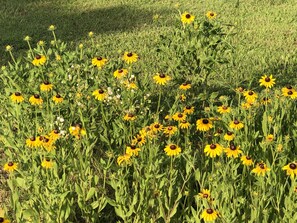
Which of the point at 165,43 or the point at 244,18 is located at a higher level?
the point at 165,43

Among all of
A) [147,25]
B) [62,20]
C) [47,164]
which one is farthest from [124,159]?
[62,20]

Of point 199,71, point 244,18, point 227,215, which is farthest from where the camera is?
point 244,18

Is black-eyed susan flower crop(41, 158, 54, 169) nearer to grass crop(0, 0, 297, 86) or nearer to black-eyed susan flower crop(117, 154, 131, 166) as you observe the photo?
black-eyed susan flower crop(117, 154, 131, 166)

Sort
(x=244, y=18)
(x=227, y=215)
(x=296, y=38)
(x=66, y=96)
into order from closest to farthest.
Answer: (x=227, y=215) < (x=66, y=96) < (x=296, y=38) < (x=244, y=18)

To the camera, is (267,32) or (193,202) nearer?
(193,202)

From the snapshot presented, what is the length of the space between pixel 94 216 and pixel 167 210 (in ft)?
1.55

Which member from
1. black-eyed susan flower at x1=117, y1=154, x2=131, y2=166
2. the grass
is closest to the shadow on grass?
the grass

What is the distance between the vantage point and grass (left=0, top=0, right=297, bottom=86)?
669cm

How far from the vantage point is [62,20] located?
8.80 meters

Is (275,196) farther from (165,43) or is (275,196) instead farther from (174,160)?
(165,43)

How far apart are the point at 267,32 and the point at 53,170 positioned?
17.9ft

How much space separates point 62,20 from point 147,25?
4.94 feet

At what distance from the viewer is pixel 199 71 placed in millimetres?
4906

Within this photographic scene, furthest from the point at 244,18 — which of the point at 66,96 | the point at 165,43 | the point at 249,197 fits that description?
the point at 249,197
